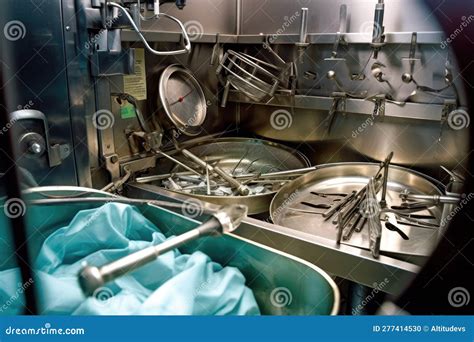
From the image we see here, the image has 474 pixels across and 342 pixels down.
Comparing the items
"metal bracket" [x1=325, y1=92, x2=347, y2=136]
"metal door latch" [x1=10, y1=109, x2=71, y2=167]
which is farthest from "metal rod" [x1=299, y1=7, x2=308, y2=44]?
"metal door latch" [x1=10, y1=109, x2=71, y2=167]

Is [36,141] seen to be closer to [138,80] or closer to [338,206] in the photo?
[138,80]

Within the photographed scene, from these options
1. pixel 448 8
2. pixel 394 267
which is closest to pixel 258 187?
pixel 394 267

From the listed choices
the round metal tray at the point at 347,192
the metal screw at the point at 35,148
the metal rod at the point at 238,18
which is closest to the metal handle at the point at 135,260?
the round metal tray at the point at 347,192

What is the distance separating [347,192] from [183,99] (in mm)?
714

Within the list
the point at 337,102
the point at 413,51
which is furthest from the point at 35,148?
the point at 413,51

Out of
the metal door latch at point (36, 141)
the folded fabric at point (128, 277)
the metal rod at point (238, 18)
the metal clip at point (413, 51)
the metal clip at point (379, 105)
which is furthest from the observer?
the metal rod at point (238, 18)

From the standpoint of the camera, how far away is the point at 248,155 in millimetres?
1607

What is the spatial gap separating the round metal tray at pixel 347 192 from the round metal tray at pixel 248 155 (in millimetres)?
135

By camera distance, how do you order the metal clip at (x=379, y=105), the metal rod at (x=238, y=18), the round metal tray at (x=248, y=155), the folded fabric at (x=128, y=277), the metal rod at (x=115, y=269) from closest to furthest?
the metal rod at (x=115, y=269) < the folded fabric at (x=128, y=277) < the metal clip at (x=379, y=105) < the round metal tray at (x=248, y=155) < the metal rod at (x=238, y=18)

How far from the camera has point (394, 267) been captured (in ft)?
2.63

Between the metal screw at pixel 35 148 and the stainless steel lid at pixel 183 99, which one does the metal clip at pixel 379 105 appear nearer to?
the stainless steel lid at pixel 183 99

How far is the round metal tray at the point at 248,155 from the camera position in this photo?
1503 millimetres

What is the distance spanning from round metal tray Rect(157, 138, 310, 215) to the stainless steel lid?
0.10 meters

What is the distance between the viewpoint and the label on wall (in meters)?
1.29
